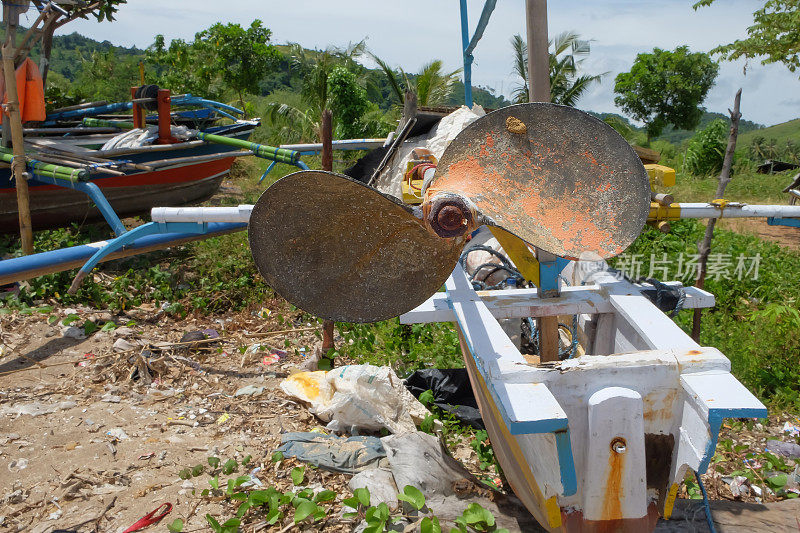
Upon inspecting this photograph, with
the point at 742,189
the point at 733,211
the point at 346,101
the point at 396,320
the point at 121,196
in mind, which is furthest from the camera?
the point at 346,101

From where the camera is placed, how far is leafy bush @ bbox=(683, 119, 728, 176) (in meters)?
20.3

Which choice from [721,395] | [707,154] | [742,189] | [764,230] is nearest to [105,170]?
[721,395]

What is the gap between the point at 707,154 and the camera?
2056 centimetres

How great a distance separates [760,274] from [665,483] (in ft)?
16.2

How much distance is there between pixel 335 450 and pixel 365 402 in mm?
424

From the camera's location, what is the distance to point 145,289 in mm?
6336

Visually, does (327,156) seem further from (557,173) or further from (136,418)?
(557,173)

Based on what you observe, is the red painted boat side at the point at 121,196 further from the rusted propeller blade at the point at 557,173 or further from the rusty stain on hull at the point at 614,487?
the rusty stain on hull at the point at 614,487

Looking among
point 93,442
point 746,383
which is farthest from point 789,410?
point 93,442

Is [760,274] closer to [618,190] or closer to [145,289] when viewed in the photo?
[618,190]

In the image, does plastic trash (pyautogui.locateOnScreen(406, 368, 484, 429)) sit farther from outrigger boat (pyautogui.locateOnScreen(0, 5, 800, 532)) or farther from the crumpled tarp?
outrigger boat (pyautogui.locateOnScreen(0, 5, 800, 532))

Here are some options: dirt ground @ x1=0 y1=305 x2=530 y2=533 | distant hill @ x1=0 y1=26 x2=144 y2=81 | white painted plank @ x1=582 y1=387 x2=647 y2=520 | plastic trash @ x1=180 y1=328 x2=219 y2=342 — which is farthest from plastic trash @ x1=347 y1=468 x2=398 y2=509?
distant hill @ x1=0 y1=26 x2=144 y2=81

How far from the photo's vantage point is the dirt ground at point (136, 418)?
120 inches

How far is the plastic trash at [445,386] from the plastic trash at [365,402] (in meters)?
0.25
